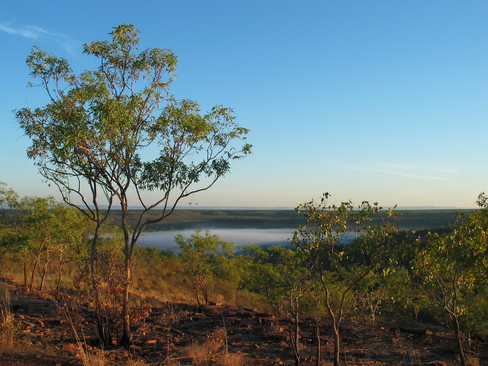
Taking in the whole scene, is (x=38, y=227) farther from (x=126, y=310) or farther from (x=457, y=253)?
(x=457, y=253)

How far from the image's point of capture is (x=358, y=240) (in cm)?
781

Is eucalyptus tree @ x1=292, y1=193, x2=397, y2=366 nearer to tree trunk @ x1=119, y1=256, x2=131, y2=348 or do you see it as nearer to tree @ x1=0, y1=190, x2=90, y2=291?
tree trunk @ x1=119, y1=256, x2=131, y2=348

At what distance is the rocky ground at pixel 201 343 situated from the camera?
802 cm

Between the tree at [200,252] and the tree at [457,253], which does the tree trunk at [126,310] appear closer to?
the tree at [457,253]

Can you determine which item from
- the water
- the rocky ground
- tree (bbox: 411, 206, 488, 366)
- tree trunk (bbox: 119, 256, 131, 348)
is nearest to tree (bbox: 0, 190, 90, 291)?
the rocky ground

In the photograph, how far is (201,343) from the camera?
10.7m

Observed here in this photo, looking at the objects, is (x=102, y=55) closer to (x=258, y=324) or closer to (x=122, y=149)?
(x=122, y=149)

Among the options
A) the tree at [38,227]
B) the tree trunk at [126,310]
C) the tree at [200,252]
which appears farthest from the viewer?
the tree at [200,252]

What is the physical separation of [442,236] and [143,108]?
7553 mm

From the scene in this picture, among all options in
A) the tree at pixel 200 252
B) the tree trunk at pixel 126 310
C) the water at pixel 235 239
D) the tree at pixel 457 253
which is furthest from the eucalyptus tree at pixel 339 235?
the water at pixel 235 239

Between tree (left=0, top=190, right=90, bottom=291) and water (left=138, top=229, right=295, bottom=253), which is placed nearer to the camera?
tree (left=0, top=190, right=90, bottom=291)

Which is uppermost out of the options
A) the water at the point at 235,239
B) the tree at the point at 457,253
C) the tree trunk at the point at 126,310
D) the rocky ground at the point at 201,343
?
the tree at the point at 457,253

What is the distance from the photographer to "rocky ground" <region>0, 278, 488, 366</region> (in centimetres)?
802

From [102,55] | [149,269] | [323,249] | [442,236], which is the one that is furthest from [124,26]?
[149,269]
